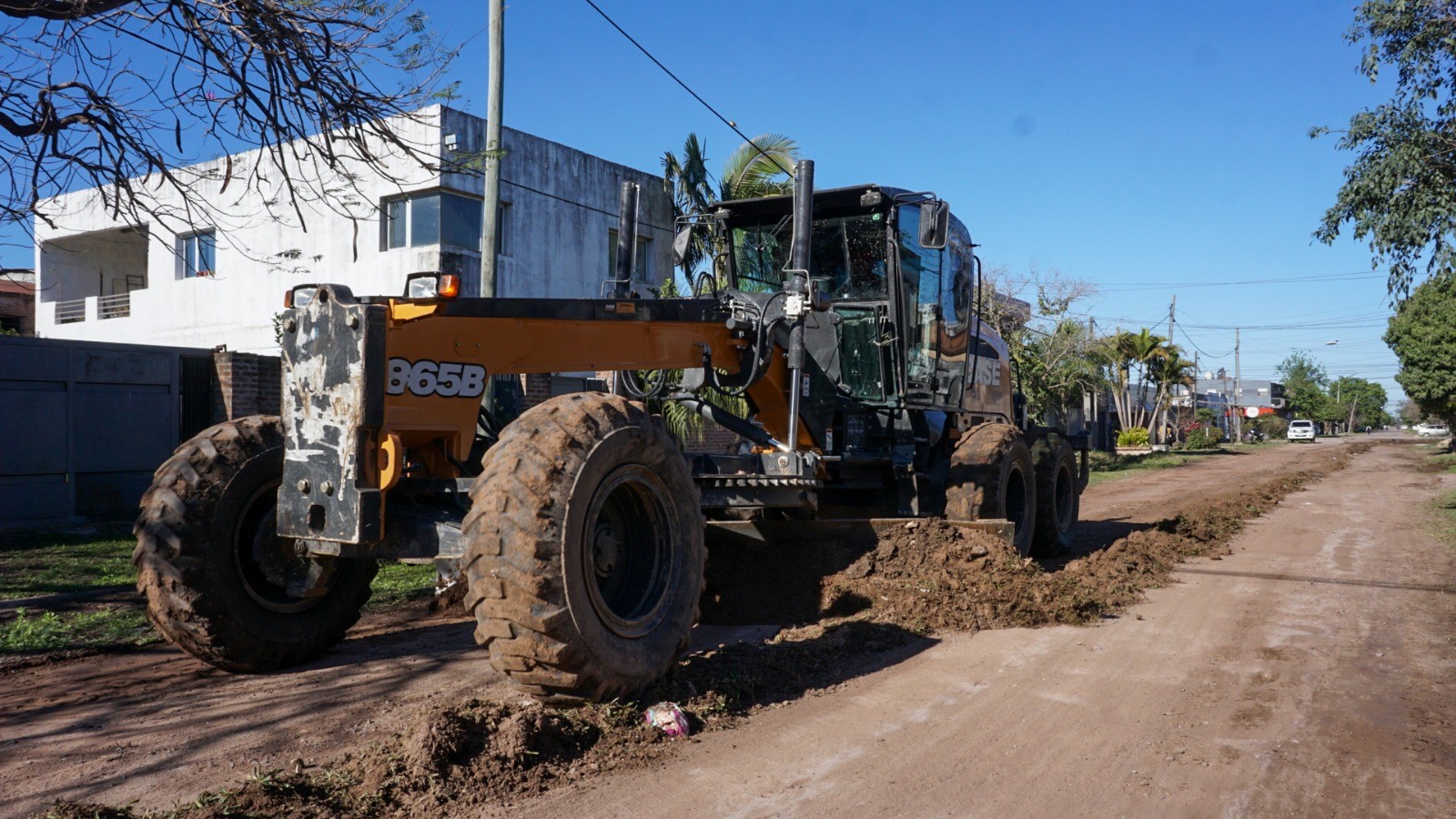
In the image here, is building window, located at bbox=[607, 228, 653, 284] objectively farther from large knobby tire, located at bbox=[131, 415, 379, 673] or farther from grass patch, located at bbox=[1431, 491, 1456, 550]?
large knobby tire, located at bbox=[131, 415, 379, 673]

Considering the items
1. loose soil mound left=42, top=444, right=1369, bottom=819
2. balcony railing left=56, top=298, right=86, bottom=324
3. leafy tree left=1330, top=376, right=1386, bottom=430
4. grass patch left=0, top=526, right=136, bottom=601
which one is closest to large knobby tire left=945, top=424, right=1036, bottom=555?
loose soil mound left=42, top=444, right=1369, bottom=819

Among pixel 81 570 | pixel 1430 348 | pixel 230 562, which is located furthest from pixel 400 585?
pixel 1430 348

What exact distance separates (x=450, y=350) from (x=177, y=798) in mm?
2315

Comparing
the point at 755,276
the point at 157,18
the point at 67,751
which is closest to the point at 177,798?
the point at 67,751

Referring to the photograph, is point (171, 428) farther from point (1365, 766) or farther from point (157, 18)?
point (1365, 766)

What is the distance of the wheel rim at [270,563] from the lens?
19.0ft

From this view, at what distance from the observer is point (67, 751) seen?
4.59 meters

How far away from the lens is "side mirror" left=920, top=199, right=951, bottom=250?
8.31 m

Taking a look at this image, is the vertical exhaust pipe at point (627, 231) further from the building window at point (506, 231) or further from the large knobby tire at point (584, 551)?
the building window at point (506, 231)

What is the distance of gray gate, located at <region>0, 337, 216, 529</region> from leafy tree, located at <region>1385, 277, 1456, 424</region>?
32708mm

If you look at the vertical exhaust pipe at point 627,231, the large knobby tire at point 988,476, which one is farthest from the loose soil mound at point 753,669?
the vertical exhaust pipe at point 627,231

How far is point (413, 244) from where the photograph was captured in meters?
20.2

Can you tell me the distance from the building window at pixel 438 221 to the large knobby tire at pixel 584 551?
1558 centimetres

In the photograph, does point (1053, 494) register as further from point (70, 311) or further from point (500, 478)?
point (70, 311)
